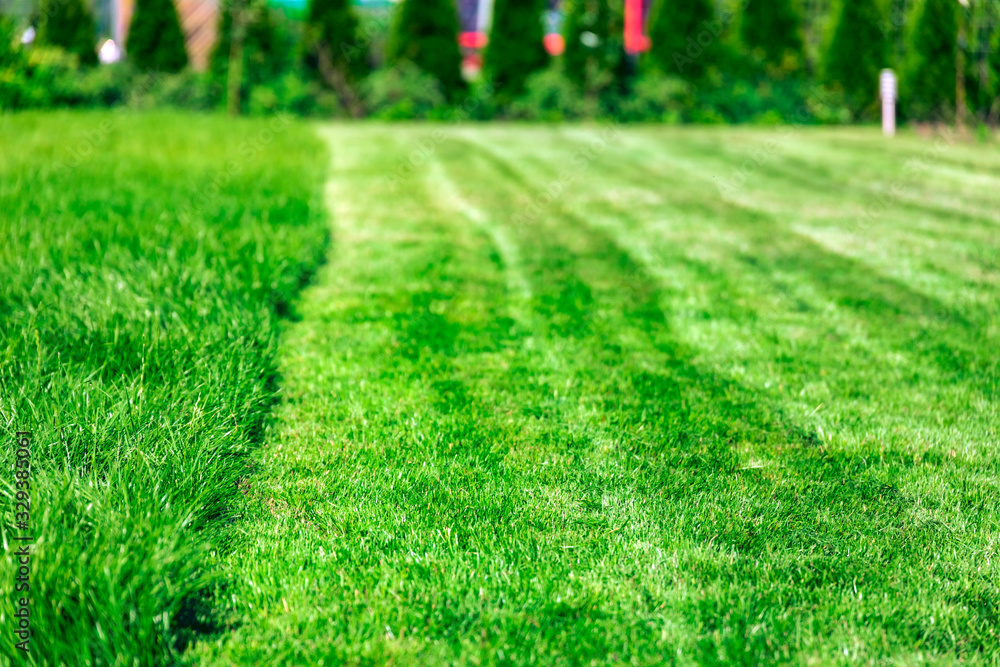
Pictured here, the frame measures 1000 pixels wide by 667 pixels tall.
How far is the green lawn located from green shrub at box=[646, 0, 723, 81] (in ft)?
40.8

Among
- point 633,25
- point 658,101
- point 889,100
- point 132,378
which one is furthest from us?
point 633,25

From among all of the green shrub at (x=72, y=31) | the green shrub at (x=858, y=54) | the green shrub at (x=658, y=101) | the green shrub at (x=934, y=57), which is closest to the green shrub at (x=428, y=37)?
the green shrub at (x=658, y=101)

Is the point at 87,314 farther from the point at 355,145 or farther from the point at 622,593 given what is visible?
the point at 355,145

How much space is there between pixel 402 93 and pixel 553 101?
327 centimetres

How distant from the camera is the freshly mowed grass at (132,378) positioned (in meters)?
2.08

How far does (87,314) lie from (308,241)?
2.23 meters

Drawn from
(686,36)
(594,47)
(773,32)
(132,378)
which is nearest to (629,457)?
(132,378)

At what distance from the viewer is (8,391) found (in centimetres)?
320

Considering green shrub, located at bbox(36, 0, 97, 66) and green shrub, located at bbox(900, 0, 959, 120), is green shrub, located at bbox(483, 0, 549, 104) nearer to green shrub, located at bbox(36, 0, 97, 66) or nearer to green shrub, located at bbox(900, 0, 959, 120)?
green shrub, located at bbox(900, 0, 959, 120)

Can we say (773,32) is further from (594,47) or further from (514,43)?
(514,43)

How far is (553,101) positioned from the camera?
1852 centimetres

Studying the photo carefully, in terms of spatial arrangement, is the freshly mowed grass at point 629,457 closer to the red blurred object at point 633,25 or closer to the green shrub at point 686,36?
the green shrub at point 686,36

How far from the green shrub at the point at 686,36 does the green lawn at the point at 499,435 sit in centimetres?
1244

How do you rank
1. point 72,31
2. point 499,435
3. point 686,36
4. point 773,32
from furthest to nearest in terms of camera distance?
point 72,31, point 773,32, point 686,36, point 499,435
